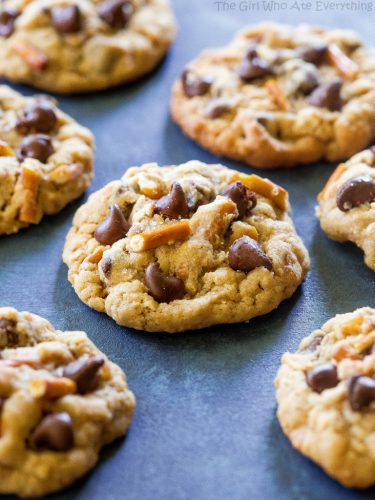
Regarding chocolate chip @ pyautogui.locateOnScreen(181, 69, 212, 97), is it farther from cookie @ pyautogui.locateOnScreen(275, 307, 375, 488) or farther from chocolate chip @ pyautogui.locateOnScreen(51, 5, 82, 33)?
cookie @ pyautogui.locateOnScreen(275, 307, 375, 488)

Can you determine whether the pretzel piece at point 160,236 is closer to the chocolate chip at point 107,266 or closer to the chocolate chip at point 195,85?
the chocolate chip at point 107,266

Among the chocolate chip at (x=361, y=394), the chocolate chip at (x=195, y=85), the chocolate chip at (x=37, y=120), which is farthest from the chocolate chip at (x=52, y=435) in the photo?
the chocolate chip at (x=195, y=85)

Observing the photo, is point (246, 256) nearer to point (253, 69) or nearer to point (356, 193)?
point (356, 193)

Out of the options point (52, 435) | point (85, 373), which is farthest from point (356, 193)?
point (52, 435)

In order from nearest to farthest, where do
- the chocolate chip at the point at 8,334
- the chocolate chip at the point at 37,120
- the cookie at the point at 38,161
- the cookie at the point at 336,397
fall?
the cookie at the point at 336,397
the chocolate chip at the point at 8,334
the cookie at the point at 38,161
the chocolate chip at the point at 37,120

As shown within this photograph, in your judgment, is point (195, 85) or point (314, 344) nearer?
point (314, 344)

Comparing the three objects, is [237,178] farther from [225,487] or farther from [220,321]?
[225,487]

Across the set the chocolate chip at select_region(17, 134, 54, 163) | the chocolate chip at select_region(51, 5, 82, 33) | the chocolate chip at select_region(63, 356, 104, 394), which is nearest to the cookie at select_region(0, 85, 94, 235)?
the chocolate chip at select_region(17, 134, 54, 163)

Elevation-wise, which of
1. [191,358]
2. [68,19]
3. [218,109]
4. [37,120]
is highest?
[68,19]
